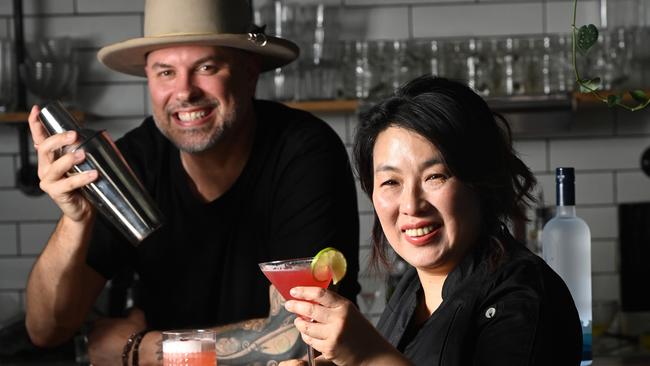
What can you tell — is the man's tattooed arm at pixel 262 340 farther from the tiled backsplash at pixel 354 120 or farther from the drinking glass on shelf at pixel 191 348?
the tiled backsplash at pixel 354 120

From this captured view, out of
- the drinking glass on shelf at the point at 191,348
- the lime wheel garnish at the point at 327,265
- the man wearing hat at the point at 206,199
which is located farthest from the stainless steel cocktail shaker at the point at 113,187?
the lime wheel garnish at the point at 327,265

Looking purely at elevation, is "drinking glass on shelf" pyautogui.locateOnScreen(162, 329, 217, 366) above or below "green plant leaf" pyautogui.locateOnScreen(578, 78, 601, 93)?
below

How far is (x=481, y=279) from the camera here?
1708 mm

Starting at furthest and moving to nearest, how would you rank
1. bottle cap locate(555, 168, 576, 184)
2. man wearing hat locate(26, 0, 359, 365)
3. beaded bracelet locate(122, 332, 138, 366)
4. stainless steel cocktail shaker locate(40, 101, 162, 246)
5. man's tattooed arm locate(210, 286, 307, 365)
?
man wearing hat locate(26, 0, 359, 365)
beaded bracelet locate(122, 332, 138, 366)
man's tattooed arm locate(210, 286, 307, 365)
stainless steel cocktail shaker locate(40, 101, 162, 246)
bottle cap locate(555, 168, 576, 184)

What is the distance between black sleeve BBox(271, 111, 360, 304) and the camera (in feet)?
8.65

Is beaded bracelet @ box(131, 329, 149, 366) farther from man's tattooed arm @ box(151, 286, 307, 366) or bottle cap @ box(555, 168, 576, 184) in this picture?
bottle cap @ box(555, 168, 576, 184)

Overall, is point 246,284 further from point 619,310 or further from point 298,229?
point 619,310

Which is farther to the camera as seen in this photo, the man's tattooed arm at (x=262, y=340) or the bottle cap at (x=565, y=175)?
the man's tattooed arm at (x=262, y=340)

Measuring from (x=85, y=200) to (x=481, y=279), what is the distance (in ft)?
3.69

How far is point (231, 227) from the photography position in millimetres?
2777

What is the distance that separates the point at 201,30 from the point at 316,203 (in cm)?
51

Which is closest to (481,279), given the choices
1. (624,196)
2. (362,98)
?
(362,98)

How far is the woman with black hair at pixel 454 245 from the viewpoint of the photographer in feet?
5.20

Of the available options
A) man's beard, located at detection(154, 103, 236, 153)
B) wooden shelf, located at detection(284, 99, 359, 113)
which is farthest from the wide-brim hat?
wooden shelf, located at detection(284, 99, 359, 113)
